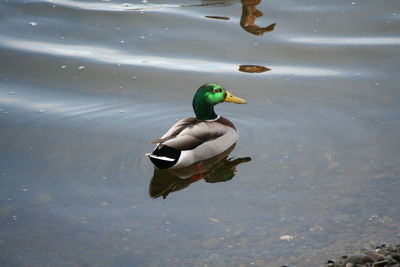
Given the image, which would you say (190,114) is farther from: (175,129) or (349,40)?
(349,40)

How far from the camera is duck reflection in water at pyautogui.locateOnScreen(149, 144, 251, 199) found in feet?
23.0

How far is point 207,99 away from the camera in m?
8.07

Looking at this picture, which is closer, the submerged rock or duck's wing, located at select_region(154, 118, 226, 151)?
the submerged rock

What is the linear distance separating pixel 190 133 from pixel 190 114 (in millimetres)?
1043

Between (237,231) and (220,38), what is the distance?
5.60m

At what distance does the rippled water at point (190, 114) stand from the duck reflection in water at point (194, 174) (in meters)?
0.09

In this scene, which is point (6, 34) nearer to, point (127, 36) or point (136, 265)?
point (127, 36)

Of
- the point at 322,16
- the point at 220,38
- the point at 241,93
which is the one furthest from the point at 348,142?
the point at 322,16

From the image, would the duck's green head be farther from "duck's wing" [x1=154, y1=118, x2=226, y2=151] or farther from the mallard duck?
"duck's wing" [x1=154, y1=118, x2=226, y2=151]

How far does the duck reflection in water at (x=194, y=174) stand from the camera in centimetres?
701

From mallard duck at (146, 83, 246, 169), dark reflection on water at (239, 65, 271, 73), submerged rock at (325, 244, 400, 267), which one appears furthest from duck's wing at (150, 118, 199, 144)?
submerged rock at (325, 244, 400, 267)

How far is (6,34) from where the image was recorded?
11289 mm

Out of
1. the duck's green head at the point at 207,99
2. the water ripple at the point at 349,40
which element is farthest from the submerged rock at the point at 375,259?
the water ripple at the point at 349,40

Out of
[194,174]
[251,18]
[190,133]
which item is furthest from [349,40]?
[194,174]
